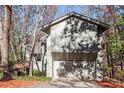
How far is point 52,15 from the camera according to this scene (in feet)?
21.1

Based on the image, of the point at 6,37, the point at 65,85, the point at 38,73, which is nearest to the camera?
the point at 65,85

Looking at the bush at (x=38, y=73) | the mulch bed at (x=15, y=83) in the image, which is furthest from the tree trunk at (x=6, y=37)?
the bush at (x=38, y=73)

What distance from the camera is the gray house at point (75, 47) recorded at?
6.35m

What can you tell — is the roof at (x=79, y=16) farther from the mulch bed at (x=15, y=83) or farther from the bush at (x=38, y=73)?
the mulch bed at (x=15, y=83)

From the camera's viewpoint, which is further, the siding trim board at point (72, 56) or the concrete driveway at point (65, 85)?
the siding trim board at point (72, 56)

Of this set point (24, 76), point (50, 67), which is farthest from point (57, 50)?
point (24, 76)

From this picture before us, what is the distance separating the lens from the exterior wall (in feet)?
20.8

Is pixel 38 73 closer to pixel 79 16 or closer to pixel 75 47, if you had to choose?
pixel 75 47

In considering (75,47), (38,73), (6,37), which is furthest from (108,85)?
(6,37)

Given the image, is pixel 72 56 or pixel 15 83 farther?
pixel 72 56

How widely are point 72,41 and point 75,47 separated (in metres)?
0.12

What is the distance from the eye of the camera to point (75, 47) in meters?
6.38
